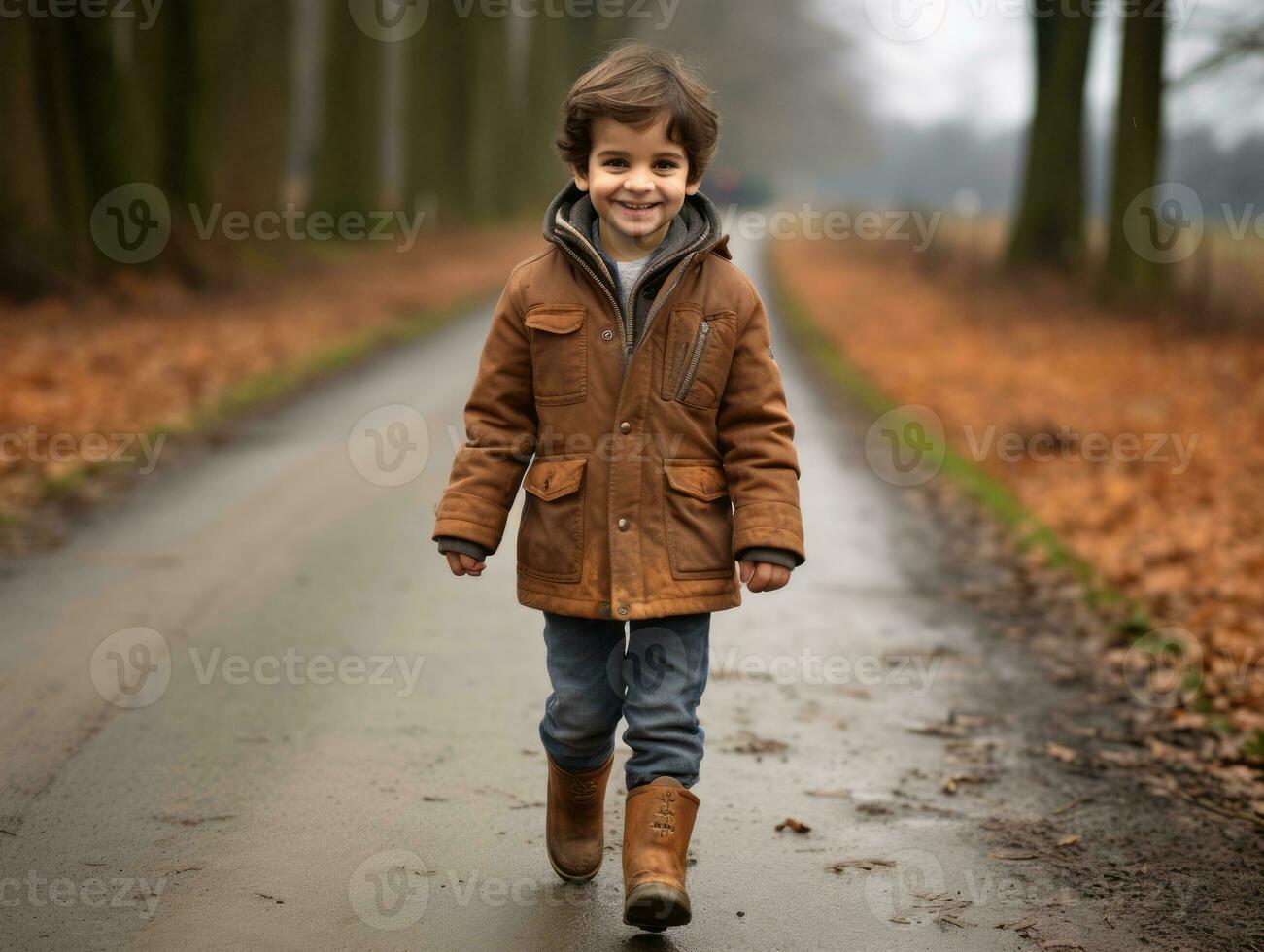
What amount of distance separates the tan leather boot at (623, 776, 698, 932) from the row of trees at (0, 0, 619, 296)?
5491 millimetres

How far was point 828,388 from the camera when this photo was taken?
1509 cm

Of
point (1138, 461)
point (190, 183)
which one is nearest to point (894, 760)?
point (1138, 461)

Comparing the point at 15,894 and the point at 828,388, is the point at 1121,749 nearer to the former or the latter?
the point at 15,894

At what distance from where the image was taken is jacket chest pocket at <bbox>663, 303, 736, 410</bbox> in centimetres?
350

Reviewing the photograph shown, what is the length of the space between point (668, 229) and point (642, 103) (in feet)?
1.06

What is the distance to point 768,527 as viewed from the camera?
136 inches

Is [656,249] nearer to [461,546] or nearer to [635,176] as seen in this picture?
[635,176]

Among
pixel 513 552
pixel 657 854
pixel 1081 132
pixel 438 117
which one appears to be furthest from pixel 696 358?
pixel 438 117

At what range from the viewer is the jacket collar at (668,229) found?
3465mm

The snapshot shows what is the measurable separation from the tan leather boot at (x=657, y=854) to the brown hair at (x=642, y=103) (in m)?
1.48

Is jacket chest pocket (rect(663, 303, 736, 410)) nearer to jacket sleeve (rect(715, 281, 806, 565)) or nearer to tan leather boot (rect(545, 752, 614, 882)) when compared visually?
jacket sleeve (rect(715, 281, 806, 565))

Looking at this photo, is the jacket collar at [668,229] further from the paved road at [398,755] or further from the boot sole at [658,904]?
the paved road at [398,755]

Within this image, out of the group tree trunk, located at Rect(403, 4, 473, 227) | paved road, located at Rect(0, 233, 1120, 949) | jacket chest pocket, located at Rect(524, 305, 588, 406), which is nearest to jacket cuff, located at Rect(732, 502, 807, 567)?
jacket chest pocket, located at Rect(524, 305, 588, 406)

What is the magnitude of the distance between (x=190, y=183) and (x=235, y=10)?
591 centimetres
